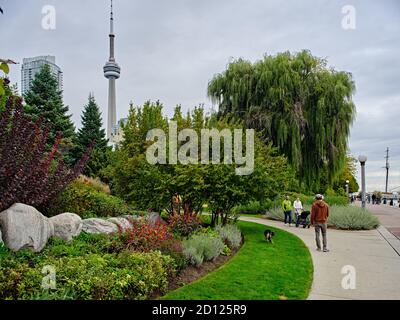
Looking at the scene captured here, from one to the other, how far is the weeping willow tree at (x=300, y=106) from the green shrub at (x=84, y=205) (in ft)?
33.8

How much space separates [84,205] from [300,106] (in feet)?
46.8

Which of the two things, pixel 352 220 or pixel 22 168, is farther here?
pixel 352 220

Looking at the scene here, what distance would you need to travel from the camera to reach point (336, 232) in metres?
13.5

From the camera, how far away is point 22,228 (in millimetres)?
6418

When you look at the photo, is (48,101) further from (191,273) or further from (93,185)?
(191,273)

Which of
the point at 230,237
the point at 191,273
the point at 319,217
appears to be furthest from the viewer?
the point at 230,237

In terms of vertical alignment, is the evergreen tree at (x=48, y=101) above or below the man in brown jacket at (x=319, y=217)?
above

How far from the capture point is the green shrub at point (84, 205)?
9414mm

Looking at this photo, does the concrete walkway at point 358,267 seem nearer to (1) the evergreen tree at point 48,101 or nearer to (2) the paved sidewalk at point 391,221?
A: (2) the paved sidewalk at point 391,221

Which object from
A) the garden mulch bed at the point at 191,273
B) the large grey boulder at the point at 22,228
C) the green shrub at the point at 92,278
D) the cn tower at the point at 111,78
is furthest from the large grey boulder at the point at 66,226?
the cn tower at the point at 111,78

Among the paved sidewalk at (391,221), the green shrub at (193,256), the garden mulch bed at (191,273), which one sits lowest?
the paved sidewalk at (391,221)

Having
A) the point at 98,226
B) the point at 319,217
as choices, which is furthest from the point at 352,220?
the point at 98,226
